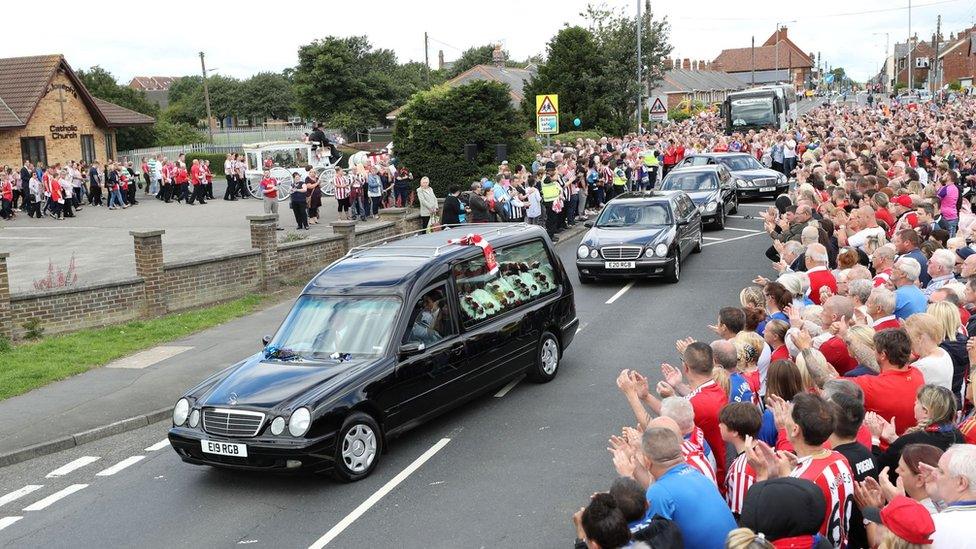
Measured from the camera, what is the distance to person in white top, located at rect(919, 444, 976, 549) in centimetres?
419

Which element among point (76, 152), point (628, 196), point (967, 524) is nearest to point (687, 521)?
point (967, 524)

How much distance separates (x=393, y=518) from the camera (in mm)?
7758

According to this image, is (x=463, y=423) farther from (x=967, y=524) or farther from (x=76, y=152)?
(x=76, y=152)

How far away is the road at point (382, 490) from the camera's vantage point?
7539 millimetres

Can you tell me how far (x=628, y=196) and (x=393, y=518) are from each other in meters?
13.2

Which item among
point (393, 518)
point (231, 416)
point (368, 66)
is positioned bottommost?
point (393, 518)

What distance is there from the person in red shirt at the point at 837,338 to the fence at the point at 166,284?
477 inches

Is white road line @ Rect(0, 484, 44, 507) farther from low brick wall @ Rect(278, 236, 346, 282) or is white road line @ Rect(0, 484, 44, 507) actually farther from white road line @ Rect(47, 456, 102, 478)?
low brick wall @ Rect(278, 236, 346, 282)

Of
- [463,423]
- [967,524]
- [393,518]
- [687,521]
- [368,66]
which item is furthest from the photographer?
[368,66]

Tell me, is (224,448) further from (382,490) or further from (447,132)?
(447,132)

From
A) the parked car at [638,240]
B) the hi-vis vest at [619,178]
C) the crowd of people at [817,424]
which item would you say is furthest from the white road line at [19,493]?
the hi-vis vest at [619,178]

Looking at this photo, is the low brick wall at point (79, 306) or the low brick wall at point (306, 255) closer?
the low brick wall at point (79, 306)

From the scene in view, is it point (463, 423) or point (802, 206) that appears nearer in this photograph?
point (463, 423)

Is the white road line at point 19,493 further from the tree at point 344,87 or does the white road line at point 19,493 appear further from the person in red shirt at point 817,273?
the tree at point 344,87
